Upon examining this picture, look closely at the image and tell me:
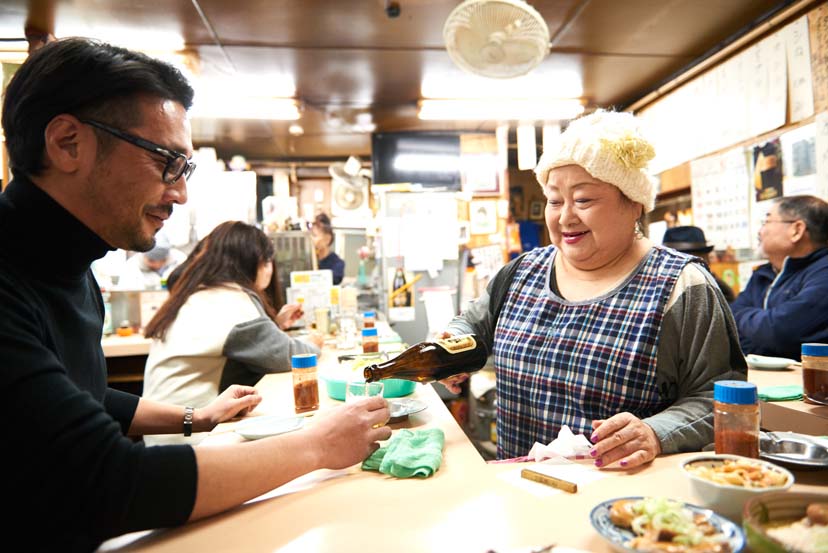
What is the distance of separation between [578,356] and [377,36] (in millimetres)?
3119

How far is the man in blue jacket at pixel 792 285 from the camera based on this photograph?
286cm

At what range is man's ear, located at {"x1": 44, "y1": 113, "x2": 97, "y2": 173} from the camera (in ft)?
3.44

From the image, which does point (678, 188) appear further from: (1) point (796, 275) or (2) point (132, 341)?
(2) point (132, 341)

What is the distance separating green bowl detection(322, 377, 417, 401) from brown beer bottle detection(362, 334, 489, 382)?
0.41ft

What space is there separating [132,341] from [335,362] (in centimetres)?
205

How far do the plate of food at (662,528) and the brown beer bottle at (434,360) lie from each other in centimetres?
84

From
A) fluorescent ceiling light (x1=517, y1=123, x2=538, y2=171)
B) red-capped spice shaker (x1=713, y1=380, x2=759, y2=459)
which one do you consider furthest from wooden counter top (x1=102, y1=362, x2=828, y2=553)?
fluorescent ceiling light (x1=517, y1=123, x2=538, y2=171)

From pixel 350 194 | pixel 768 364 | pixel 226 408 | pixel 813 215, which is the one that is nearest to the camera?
pixel 226 408

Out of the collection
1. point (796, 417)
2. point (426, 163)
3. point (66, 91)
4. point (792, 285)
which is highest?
point (426, 163)

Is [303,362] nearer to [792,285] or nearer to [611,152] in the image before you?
[611,152]

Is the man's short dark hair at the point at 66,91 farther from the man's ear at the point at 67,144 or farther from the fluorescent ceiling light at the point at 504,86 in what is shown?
the fluorescent ceiling light at the point at 504,86

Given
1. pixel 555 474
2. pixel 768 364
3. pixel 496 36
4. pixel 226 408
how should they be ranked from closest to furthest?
pixel 555 474 → pixel 226 408 → pixel 768 364 → pixel 496 36

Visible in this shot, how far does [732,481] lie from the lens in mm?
901

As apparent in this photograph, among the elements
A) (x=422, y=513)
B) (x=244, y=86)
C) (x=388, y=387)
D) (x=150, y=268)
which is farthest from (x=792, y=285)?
(x=150, y=268)
